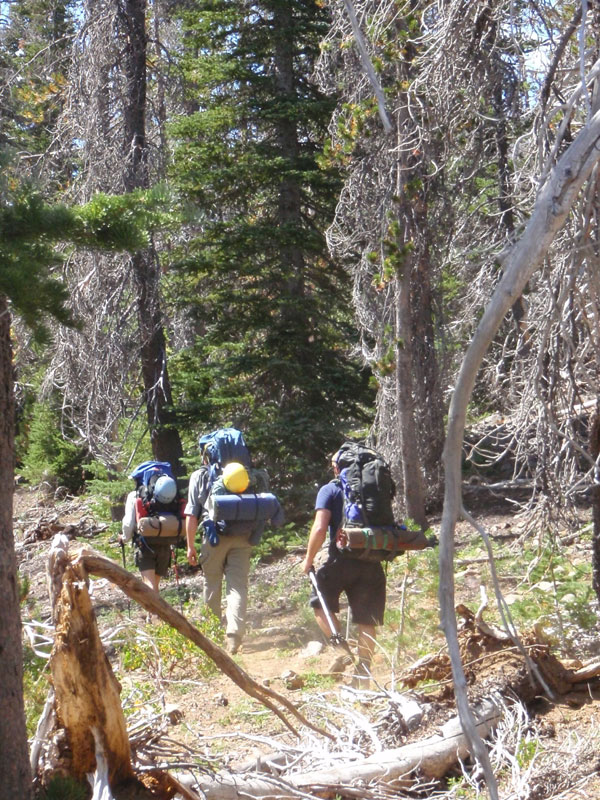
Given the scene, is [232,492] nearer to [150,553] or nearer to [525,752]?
[150,553]

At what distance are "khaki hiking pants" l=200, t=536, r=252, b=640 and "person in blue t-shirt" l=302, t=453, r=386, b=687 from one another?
48.3 inches

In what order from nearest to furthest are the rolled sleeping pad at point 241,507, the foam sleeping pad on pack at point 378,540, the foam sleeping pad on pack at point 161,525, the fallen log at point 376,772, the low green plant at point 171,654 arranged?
the fallen log at point 376,772 → the foam sleeping pad on pack at point 378,540 → the low green plant at point 171,654 → the rolled sleeping pad at point 241,507 → the foam sleeping pad on pack at point 161,525

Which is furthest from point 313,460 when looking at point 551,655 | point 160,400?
point 551,655

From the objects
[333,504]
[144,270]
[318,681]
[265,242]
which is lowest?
[318,681]

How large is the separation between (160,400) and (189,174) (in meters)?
3.27

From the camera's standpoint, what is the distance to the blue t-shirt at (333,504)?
684 centimetres

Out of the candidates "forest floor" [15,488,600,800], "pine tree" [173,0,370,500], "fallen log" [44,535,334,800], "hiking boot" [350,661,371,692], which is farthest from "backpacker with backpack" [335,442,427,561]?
"pine tree" [173,0,370,500]

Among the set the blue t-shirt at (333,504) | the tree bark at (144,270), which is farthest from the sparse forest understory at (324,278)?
the blue t-shirt at (333,504)

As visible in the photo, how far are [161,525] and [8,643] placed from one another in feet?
16.9

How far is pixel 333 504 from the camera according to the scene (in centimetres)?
687

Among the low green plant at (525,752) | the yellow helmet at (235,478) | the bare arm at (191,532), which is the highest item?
the yellow helmet at (235,478)

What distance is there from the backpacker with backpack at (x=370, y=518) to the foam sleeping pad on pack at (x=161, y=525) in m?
2.33

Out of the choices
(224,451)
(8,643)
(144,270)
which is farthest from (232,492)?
(144,270)

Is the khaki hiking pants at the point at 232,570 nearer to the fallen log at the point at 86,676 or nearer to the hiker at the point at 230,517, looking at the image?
the hiker at the point at 230,517
